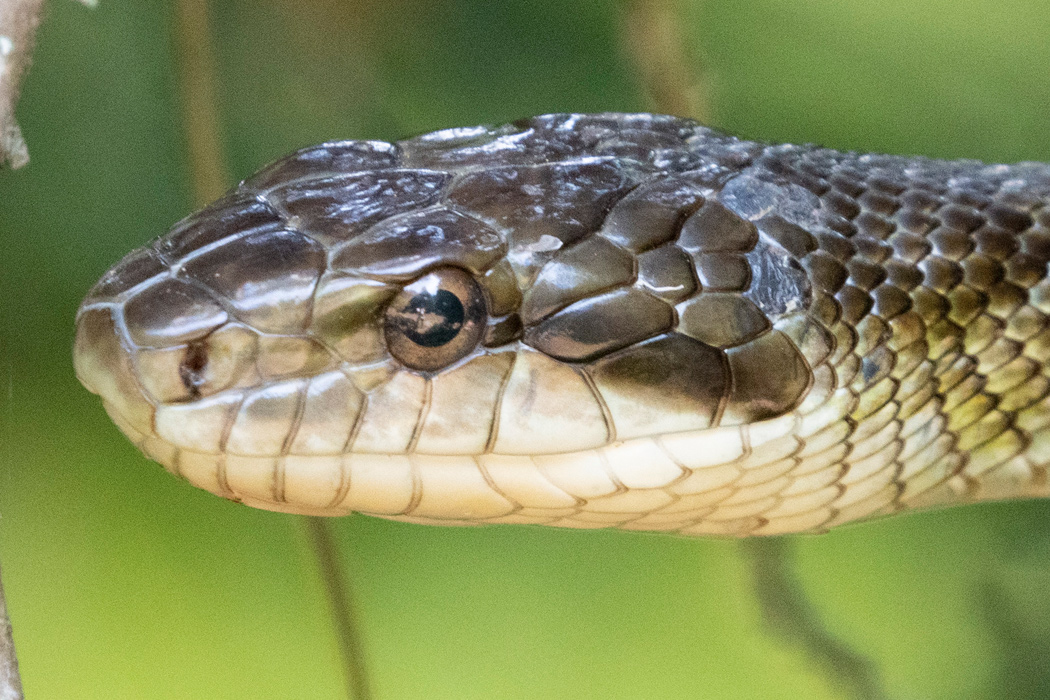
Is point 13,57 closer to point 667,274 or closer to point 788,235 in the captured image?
point 667,274

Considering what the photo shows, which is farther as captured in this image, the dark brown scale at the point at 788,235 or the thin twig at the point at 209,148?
the thin twig at the point at 209,148

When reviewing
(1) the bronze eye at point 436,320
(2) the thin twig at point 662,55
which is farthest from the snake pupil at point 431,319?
→ (2) the thin twig at point 662,55

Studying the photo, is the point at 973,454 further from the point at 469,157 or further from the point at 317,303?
the point at 317,303

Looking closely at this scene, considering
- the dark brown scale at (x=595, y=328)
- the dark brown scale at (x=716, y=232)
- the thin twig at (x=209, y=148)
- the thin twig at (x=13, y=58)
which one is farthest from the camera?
the thin twig at (x=209, y=148)

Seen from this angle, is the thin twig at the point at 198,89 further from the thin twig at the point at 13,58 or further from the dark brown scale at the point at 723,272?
the dark brown scale at the point at 723,272

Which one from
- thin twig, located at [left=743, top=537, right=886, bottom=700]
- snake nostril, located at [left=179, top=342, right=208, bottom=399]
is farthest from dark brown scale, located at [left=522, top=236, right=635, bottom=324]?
thin twig, located at [left=743, top=537, right=886, bottom=700]

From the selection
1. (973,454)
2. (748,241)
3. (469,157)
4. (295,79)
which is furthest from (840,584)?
(295,79)

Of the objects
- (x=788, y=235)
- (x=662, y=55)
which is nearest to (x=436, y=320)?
(x=788, y=235)
